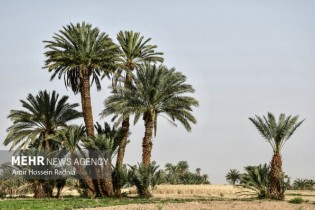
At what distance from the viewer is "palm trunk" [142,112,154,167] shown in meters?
35.6

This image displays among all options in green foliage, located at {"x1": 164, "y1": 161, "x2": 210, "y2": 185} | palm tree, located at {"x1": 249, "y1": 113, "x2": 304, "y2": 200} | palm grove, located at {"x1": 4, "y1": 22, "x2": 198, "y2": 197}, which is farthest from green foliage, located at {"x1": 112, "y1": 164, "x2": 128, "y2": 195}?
green foliage, located at {"x1": 164, "y1": 161, "x2": 210, "y2": 185}

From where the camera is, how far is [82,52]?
35375mm

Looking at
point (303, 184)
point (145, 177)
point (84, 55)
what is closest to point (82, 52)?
point (84, 55)

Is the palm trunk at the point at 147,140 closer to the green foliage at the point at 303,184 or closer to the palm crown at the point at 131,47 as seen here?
the palm crown at the point at 131,47

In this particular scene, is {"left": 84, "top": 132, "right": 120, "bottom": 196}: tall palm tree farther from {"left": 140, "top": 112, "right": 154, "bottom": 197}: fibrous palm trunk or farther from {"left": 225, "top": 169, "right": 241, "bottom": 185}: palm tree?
{"left": 225, "top": 169, "right": 241, "bottom": 185}: palm tree

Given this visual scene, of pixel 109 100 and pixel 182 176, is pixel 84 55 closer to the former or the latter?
pixel 109 100

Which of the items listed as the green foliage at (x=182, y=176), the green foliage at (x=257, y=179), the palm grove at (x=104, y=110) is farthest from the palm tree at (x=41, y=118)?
the green foliage at (x=182, y=176)

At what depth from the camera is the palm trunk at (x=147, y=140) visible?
117 feet

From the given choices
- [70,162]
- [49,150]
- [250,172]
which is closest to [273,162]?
[250,172]

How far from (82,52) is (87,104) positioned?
420cm

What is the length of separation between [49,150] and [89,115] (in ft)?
18.7

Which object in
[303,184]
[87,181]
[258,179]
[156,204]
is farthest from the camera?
[303,184]

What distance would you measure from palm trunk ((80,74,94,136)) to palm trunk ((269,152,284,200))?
46.3 feet

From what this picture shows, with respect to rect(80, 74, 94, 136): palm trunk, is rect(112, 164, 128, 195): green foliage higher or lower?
lower
